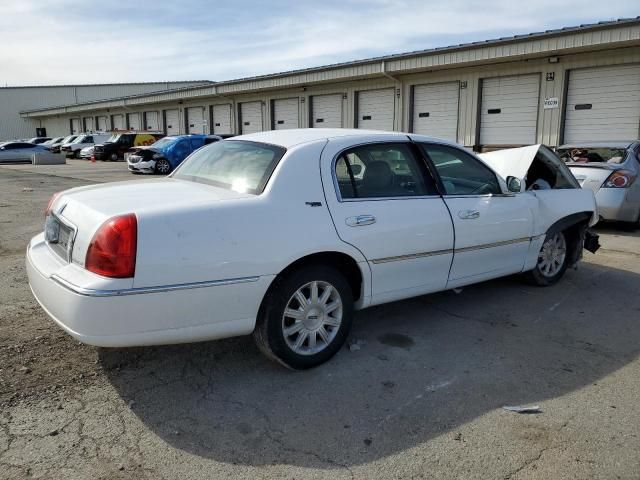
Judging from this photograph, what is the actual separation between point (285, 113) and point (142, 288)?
81.1 ft

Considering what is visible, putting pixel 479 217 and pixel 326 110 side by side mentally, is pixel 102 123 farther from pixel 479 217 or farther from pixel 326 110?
pixel 479 217

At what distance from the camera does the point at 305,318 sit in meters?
3.64

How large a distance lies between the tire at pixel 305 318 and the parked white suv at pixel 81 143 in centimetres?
3506

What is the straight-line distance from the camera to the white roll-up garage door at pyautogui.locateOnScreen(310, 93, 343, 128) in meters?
23.9

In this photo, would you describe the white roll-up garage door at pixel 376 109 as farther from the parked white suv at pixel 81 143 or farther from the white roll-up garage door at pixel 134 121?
the white roll-up garage door at pixel 134 121

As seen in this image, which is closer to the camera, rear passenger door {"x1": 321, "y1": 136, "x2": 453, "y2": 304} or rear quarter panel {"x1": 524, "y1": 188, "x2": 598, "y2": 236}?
rear passenger door {"x1": 321, "y1": 136, "x2": 453, "y2": 304}

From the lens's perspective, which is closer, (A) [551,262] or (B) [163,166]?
(A) [551,262]

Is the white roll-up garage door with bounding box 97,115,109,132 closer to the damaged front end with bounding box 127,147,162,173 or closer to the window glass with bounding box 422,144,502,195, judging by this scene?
the damaged front end with bounding box 127,147,162,173

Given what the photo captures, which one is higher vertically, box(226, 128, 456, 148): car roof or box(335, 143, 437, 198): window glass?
box(226, 128, 456, 148): car roof

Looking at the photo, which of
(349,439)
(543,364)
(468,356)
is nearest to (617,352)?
(543,364)

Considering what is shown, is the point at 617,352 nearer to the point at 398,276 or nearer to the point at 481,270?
the point at 481,270

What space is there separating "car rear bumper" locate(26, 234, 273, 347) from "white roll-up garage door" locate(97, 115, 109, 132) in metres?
48.9

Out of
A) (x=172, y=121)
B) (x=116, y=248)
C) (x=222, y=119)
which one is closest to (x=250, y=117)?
(x=222, y=119)

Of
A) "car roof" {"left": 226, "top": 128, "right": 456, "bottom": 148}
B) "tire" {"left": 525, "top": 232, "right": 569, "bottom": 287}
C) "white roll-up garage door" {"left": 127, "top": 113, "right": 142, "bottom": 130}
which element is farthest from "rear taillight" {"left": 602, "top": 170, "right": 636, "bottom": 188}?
"white roll-up garage door" {"left": 127, "top": 113, "right": 142, "bottom": 130}
